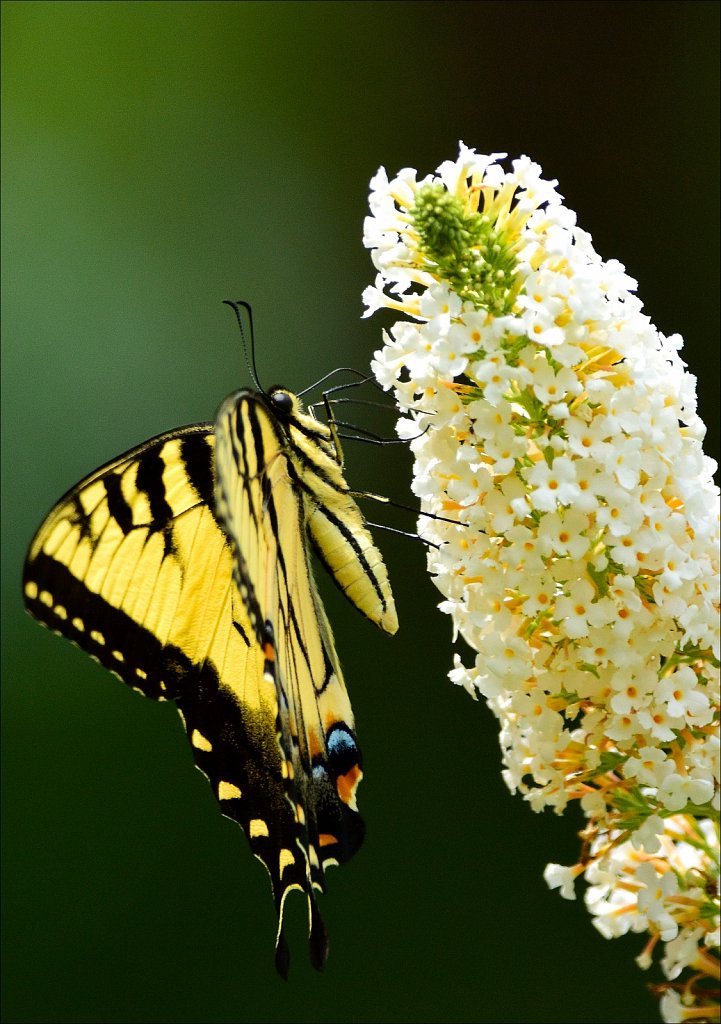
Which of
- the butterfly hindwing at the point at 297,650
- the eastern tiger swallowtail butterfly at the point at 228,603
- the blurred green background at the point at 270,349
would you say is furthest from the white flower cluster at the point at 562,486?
the blurred green background at the point at 270,349

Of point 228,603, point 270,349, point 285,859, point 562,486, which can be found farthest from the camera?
point 270,349

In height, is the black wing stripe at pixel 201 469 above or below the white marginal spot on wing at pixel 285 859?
above

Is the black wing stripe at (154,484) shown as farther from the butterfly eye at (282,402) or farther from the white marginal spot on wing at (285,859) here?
the white marginal spot on wing at (285,859)

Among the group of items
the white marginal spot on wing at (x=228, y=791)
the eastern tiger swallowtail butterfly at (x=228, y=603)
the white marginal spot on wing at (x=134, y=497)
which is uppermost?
the white marginal spot on wing at (x=134, y=497)

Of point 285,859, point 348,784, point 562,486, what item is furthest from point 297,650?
point 562,486

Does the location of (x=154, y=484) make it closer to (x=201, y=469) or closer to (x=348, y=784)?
(x=201, y=469)

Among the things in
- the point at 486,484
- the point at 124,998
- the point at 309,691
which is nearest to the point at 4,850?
the point at 124,998

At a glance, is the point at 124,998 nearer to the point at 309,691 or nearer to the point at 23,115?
the point at 309,691
